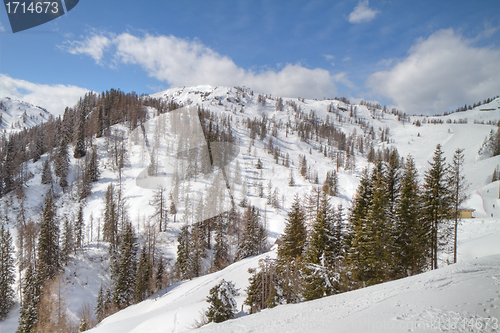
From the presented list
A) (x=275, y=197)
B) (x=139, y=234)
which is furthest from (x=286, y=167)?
(x=139, y=234)

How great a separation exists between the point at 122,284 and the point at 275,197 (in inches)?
1737

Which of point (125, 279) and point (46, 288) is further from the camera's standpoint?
point (125, 279)

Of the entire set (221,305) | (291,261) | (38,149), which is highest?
(38,149)

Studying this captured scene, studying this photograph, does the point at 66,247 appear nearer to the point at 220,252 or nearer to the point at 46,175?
the point at 220,252

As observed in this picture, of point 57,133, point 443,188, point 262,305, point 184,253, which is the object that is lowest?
point 184,253

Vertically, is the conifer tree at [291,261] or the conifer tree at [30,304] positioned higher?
the conifer tree at [291,261]

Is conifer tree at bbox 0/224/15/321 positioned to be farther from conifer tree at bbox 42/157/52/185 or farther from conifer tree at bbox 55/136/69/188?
conifer tree at bbox 42/157/52/185

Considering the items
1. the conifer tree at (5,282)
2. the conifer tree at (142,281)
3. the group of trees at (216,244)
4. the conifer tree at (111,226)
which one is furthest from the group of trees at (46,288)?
the group of trees at (216,244)

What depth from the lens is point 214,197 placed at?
44281mm

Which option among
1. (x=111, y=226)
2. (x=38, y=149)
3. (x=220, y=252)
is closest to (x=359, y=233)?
(x=220, y=252)

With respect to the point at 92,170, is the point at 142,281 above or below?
below

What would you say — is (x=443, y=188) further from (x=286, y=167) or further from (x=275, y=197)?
(x=286, y=167)

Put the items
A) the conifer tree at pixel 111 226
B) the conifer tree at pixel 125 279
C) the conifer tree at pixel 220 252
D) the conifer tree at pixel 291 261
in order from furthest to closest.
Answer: the conifer tree at pixel 111 226
the conifer tree at pixel 220 252
the conifer tree at pixel 125 279
the conifer tree at pixel 291 261

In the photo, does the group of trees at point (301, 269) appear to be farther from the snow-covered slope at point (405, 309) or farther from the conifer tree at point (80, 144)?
the conifer tree at point (80, 144)
